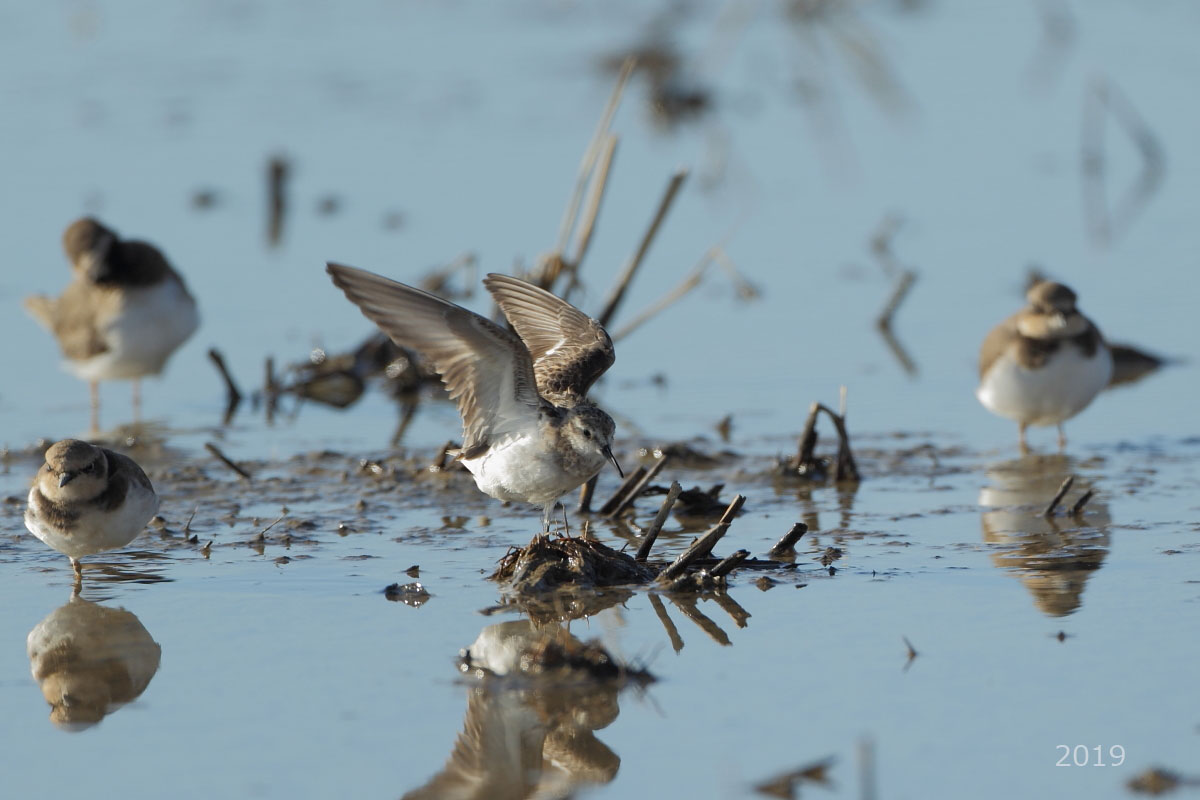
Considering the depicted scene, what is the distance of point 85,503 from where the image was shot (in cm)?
652

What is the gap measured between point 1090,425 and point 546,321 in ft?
12.2

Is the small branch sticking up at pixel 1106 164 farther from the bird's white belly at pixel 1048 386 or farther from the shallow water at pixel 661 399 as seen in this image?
the bird's white belly at pixel 1048 386

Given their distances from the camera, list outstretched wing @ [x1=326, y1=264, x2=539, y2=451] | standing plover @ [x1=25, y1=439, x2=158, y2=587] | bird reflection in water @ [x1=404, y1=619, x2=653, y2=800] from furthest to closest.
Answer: standing plover @ [x1=25, y1=439, x2=158, y2=587] → outstretched wing @ [x1=326, y1=264, x2=539, y2=451] → bird reflection in water @ [x1=404, y1=619, x2=653, y2=800]

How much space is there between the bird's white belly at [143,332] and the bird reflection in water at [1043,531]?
205 inches

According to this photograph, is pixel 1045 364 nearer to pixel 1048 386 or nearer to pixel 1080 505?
pixel 1048 386

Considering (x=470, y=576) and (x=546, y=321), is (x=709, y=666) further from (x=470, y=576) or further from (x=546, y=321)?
(x=546, y=321)

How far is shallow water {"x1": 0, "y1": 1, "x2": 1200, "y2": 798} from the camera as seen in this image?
202 inches

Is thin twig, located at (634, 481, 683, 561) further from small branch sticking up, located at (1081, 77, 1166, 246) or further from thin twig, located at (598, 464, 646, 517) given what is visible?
small branch sticking up, located at (1081, 77, 1166, 246)

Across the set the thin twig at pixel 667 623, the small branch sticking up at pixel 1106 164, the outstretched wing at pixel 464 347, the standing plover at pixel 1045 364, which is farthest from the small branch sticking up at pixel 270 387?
the small branch sticking up at pixel 1106 164

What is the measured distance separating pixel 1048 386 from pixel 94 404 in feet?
18.8

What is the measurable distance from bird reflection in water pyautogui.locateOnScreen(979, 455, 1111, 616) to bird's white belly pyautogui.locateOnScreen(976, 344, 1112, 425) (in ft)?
1.03

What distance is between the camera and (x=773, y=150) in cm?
1531

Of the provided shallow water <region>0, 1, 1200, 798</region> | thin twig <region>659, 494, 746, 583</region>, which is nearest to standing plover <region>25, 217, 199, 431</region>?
shallow water <region>0, 1, 1200, 798</region>

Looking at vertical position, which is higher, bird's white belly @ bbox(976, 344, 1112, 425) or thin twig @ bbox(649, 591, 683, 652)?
bird's white belly @ bbox(976, 344, 1112, 425)
